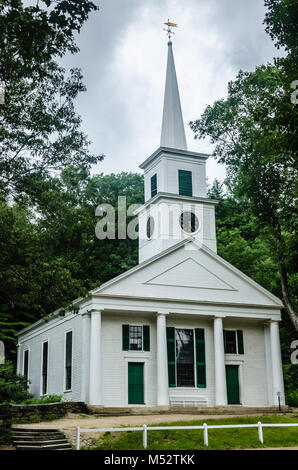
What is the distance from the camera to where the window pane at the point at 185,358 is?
1039 inches

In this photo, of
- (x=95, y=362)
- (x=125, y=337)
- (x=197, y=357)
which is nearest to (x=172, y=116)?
(x=125, y=337)

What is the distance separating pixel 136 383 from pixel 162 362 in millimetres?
1540

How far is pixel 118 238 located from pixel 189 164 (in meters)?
15.2

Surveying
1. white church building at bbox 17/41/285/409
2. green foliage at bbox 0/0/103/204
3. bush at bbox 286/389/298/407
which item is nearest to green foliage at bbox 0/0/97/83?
green foliage at bbox 0/0/103/204

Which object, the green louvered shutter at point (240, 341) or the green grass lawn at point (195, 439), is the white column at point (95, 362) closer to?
the green louvered shutter at point (240, 341)

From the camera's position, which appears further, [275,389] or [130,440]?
[275,389]

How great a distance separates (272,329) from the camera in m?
28.0

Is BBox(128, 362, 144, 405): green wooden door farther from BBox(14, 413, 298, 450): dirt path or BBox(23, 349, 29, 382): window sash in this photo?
BBox(23, 349, 29, 382): window sash

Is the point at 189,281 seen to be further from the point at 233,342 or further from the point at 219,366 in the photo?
the point at 219,366

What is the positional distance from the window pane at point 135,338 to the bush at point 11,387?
586cm
